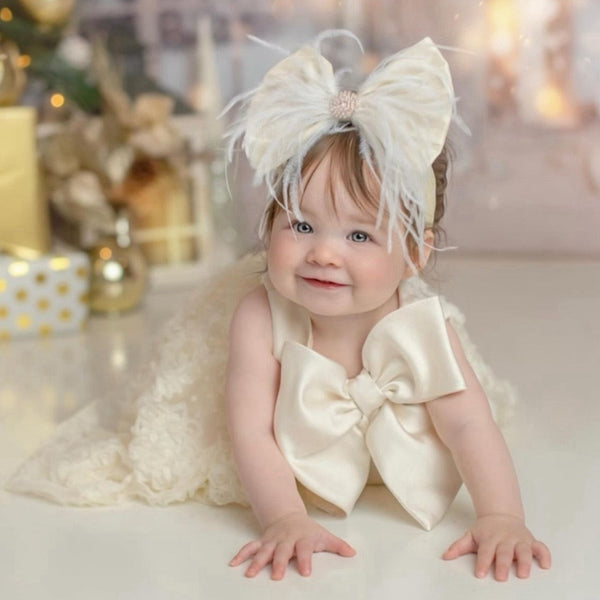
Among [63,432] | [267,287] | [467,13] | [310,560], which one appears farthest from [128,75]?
[310,560]

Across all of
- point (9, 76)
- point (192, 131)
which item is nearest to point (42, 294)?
point (9, 76)

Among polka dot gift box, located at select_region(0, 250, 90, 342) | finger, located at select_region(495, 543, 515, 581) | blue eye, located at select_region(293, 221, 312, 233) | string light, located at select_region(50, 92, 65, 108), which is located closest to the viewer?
finger, located at select_region(495, 543, 515, 581)

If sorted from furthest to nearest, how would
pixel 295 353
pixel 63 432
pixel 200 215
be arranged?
pixel 200 215 → pixel 63 432 → pixel 295 353

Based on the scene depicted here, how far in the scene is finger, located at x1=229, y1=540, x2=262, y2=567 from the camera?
3.73 feet

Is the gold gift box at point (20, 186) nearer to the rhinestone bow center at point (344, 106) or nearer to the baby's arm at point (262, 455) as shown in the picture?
the baby's arm at point (262, 455)

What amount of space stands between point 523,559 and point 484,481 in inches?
3.9

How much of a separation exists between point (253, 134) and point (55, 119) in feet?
4.07

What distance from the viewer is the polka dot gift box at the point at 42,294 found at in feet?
6.88

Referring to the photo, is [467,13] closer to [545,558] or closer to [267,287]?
[267,287]

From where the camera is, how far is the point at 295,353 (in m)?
1.24

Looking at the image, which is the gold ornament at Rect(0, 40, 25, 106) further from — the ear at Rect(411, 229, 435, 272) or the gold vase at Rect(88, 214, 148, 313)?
the ear at Rect(411, 229, 435, 272)

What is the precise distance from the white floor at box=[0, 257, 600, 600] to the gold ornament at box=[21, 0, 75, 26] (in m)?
0.75

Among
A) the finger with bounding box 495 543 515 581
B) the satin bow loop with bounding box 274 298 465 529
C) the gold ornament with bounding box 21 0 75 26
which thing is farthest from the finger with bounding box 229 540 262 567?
the gold ornament with bounding box 21 0 75 26

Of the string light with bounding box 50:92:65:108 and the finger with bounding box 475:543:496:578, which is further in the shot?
the string light with bounding box 50:92:65:108
